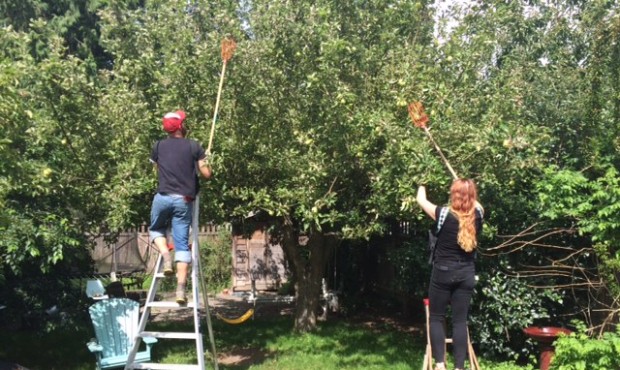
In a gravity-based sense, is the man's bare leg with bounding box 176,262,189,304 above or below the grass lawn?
above

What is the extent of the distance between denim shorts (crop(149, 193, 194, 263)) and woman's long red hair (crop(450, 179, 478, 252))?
2227mm

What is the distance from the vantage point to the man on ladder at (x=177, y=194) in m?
5.17

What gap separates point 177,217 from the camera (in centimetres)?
520

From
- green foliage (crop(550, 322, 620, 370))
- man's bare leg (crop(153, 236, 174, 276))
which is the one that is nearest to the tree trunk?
man's bare leg (crop(153, 236, 174, 276))

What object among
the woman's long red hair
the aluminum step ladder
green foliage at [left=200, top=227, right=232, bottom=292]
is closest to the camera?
the woman's long red hair

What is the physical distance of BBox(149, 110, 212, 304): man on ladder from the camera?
17.0ft

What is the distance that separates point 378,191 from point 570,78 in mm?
3569

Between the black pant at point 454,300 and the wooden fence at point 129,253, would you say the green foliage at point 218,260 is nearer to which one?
the wooden fence at point 129,253

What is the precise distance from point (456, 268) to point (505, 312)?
2.86 meters

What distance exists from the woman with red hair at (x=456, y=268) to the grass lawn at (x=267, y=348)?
94.9 inches

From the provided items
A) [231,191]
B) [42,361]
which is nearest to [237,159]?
[231,191]

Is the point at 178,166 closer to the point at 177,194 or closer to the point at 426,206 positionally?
the point at 177,194

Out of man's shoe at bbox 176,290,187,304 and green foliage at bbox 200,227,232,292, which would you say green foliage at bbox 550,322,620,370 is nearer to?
man's shoe at bbox 176,290,187,304

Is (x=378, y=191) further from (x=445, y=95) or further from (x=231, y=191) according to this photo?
(x=231, y=191)
